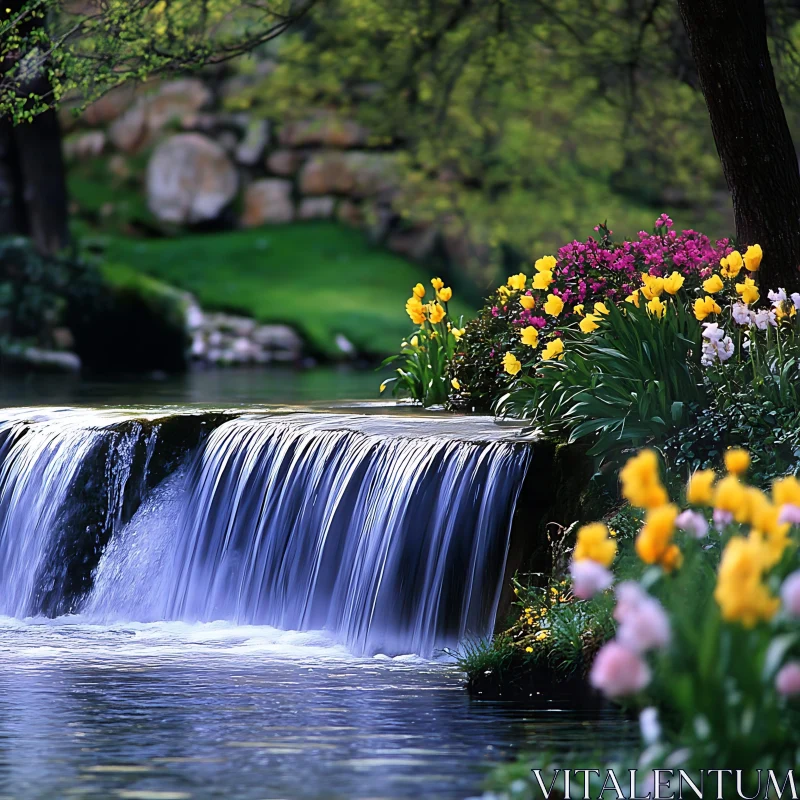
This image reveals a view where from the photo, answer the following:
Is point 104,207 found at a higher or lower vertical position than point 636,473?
higher

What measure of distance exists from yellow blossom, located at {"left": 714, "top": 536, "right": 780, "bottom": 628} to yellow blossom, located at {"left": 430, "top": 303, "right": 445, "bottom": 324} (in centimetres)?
886

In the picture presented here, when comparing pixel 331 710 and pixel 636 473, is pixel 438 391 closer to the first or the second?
pixel 331 710

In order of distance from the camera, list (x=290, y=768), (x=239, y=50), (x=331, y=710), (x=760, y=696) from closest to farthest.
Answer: (x=760, y=696), (x=290, y=768), (x=331, y=710), (x=239, y=50)

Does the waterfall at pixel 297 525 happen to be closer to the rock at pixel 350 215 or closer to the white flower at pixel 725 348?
the white flower at pixel 725 348

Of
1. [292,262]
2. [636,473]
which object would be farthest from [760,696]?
[292,262]

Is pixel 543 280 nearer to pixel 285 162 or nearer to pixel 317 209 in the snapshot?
pixel 317 209

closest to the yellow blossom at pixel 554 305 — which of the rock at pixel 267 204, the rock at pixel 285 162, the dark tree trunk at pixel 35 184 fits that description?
the dark tree trunk at pixel 35 184

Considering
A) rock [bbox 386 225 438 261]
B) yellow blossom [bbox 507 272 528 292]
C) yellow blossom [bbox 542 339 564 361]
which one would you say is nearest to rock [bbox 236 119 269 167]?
rock [bbox 386 225 438 261]

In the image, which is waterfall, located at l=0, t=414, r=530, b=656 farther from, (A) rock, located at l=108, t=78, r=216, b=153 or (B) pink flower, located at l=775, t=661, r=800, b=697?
(A) rock, located at l=108, t=78, r=216, b=153

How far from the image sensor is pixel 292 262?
33750 millimetres

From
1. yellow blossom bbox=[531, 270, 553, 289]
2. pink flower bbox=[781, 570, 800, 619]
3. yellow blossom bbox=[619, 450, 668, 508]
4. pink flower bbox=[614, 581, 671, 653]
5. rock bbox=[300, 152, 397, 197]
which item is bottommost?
pink flower bbox=[614, 581, 671, 653]

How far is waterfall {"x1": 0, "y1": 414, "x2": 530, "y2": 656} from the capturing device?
9.48 m

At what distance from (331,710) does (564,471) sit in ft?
8.43

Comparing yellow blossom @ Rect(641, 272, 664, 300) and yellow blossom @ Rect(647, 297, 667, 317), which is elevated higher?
yellow blossom @ Rect(641, 272, 664, 300)
